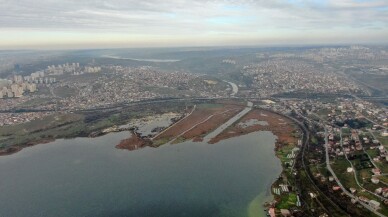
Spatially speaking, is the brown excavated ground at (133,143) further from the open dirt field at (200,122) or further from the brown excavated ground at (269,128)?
the brown excavated ground at (269,128)

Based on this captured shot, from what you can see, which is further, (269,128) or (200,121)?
(200,121)

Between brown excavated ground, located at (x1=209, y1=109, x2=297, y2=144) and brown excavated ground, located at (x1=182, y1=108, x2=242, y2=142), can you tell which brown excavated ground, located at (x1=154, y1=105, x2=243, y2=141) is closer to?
brown excavated ground, located at (x1=182, y1=108, x2=242, y2=142)

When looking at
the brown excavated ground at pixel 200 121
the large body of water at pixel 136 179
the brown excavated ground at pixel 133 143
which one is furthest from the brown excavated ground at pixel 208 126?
the brown excavated ground at pixel 133 143

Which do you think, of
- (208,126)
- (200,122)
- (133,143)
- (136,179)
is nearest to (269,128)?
(208,126)

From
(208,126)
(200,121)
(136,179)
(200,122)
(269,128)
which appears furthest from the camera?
(200,121)

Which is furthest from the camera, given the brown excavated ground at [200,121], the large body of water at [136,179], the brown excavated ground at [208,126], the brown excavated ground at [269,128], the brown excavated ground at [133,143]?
the brown excavated ground at [200,121]

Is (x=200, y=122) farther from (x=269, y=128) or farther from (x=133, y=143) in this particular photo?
(x=133, y=143)

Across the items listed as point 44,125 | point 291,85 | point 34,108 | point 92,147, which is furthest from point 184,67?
point 92,147

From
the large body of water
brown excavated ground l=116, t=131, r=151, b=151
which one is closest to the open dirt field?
brown excavated ground l=116, t=131, r=151, b=151
